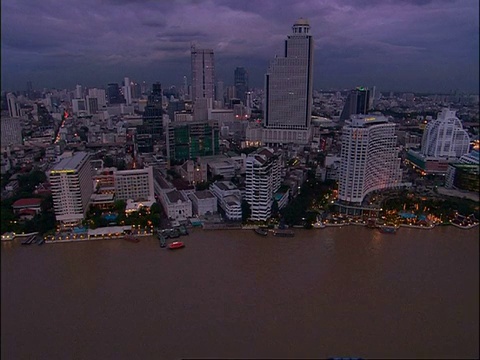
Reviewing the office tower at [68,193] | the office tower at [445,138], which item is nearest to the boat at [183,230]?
the office tower at [68,193]

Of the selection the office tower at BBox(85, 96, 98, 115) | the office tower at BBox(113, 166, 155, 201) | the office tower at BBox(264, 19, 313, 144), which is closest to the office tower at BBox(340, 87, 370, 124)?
the office tower at BBox(264, 19, 313, 144)

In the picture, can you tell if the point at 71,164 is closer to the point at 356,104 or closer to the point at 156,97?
the point at 156,97

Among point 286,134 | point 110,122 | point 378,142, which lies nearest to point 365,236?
point 378,142

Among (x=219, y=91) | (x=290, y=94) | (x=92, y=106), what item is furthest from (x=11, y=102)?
(x=290, y=94)

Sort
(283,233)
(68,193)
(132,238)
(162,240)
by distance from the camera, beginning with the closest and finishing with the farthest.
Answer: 1. (162,240)
2. (132,238)
3. (283,233)
4. (68,193)

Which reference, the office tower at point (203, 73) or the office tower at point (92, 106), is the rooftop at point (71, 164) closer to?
the office tower at point (203, 73)

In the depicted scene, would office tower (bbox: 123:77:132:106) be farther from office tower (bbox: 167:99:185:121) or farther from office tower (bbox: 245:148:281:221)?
office tower (bbox: 245:148:281:221)

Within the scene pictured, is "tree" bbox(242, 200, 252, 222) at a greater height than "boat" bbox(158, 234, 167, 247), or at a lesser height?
greater
